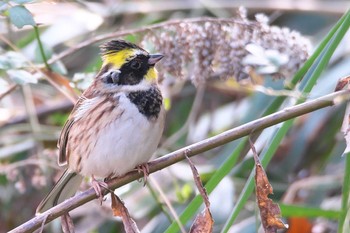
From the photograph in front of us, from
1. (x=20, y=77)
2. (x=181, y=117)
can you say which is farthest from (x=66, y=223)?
(x=181, y=117)

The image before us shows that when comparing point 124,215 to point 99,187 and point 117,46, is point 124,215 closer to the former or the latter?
point 99,187

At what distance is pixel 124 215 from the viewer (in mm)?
1932

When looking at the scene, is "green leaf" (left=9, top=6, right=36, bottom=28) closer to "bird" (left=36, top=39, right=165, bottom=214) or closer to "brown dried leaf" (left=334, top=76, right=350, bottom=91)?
"bird" (left=36, top=39, right=165, bottom=214)

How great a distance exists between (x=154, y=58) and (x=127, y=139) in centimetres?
22

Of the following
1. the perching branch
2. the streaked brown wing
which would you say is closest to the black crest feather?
the streaked brown wing

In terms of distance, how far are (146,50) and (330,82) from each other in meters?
1.05

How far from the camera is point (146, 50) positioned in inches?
94.0

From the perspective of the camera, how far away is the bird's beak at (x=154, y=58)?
7.35 ft

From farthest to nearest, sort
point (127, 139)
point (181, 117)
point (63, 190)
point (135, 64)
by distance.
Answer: point (181, 117)
point (63, 190)
point (135, 64)
point (127, 139)

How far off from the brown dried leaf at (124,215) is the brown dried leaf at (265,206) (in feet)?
0.96

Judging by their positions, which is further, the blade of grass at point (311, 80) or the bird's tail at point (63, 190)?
the bird's tail at point (63, 190)

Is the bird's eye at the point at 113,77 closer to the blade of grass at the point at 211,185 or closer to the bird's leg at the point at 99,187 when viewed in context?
the bird's leg at the point at 99,187

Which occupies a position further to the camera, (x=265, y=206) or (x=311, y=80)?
(x=311, y=80)

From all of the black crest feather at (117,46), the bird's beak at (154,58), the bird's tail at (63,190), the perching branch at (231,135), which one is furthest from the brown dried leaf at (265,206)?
the bird's tail at (63,190)
